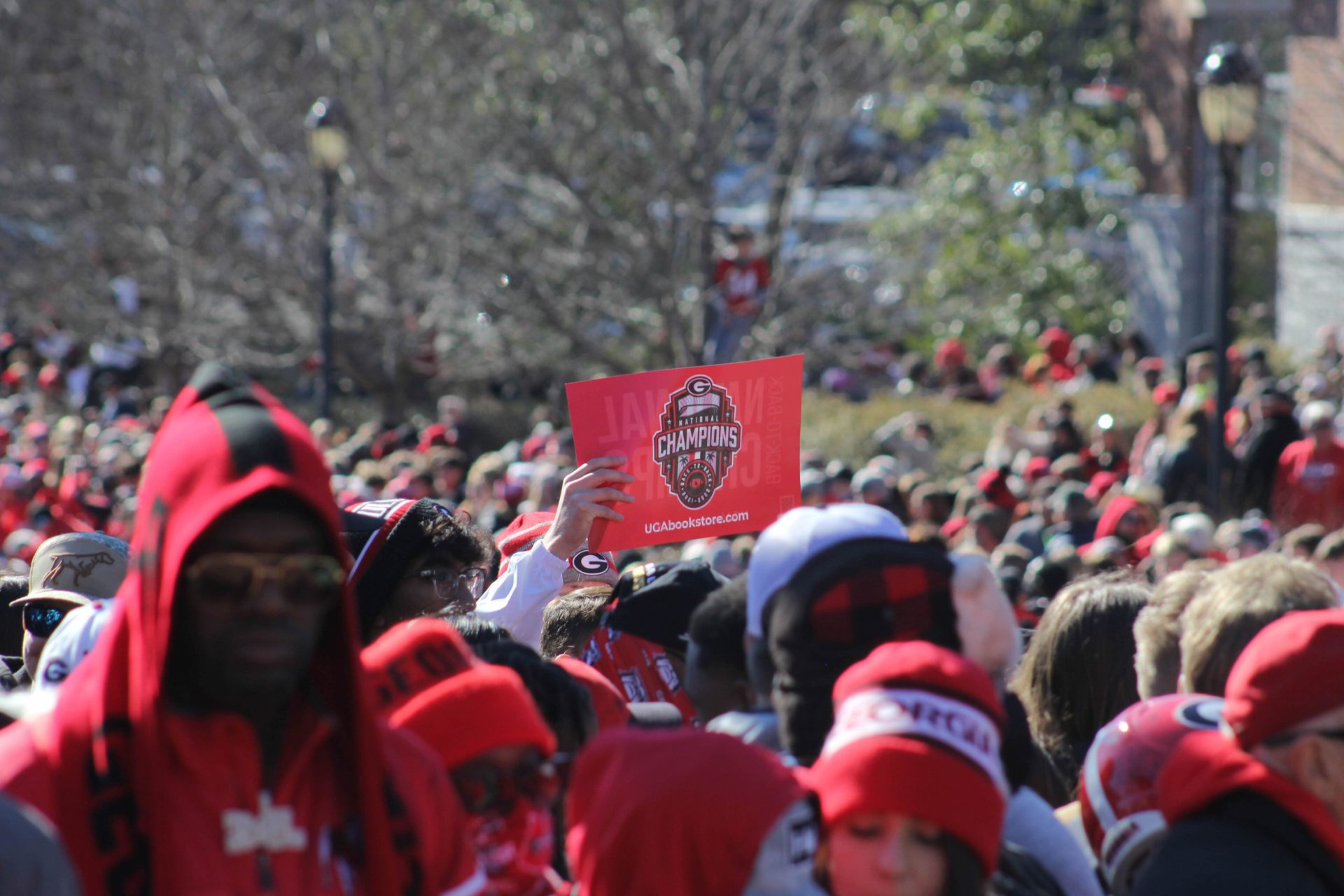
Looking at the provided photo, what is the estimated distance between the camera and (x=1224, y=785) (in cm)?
255

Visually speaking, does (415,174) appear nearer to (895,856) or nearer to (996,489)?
(996,489)

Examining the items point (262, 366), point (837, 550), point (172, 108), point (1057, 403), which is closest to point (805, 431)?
point (1057, 403)

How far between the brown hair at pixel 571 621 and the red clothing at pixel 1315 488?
8004mm

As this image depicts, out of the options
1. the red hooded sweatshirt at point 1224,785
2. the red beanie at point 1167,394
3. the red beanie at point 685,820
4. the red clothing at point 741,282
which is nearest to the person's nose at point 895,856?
the red beanie at point 685,820

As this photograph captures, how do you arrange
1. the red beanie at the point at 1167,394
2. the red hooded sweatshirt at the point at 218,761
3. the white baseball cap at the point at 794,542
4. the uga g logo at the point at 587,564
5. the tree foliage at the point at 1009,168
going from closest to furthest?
the red hooded sweatshirt at the point at 218,761, the white baseball cap at the point at 794,542, the uga g logo at the point at 587,564, the red beanie at the point at 1167,394, the tree foliage at the point at 1009,168

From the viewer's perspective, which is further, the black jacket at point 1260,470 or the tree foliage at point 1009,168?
the tree foliage at point 1009,168

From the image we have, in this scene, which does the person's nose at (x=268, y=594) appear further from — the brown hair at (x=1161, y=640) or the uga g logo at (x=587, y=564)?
the uga g logo at (x=587, y=564)

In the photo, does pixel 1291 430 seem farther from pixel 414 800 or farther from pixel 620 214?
pixel 414 800

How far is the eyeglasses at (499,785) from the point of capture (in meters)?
2.56

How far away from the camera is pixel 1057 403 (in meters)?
15.6

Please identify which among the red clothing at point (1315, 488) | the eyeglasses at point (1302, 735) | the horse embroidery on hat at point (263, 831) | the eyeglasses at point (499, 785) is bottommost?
the red clothing at point (1315, 488)

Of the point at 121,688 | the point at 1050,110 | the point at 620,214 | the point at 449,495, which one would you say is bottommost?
the point at 449,495

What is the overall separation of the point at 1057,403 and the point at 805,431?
255cm

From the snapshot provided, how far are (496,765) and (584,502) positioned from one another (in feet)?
6.80
